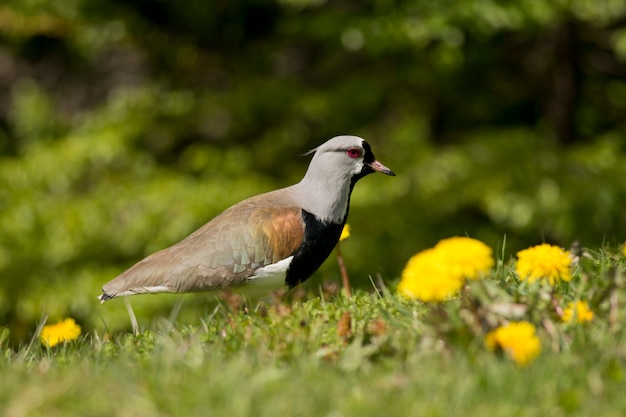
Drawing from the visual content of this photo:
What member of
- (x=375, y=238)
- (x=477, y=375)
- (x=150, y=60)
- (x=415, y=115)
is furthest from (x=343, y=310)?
(x=150, y=60)

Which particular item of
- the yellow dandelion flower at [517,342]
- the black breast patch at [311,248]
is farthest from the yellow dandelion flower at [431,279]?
the black breast patch at [311,248]

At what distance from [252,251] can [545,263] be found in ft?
6.20

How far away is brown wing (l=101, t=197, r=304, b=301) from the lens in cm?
537

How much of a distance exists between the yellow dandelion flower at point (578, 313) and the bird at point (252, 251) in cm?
189

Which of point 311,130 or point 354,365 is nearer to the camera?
point 354,365

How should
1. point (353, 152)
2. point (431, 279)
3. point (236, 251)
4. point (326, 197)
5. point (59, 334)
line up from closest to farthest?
point (431, 279)
point (59, 334)
point (236, 251)
point (326, 197)
point (353, 152)

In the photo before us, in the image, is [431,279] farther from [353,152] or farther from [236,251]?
[353,152]

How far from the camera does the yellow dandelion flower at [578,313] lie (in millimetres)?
3688

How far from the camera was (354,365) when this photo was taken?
3541 millimetres

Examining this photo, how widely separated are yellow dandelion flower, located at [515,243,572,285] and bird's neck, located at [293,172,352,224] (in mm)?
1661

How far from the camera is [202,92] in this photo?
36.7 ft

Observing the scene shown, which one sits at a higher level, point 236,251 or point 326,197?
point 326,197

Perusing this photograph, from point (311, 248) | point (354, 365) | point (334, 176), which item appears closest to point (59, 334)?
point (311, 248)

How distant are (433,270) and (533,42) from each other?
8329mm
